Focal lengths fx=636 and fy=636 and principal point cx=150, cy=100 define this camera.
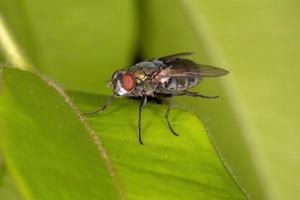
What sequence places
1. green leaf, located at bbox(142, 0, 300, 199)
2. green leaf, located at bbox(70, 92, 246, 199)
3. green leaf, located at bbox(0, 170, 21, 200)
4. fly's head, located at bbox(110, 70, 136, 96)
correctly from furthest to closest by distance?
1. green leaf, located at bbox(142, 0, 300, 199)
2. fly's head, located at bbox(110, 70, 136, 96)
3. green leaf, located at bbox(0, 170, 21, 200)
4. green leaf, located at bbox(70, 92, 246, 199)

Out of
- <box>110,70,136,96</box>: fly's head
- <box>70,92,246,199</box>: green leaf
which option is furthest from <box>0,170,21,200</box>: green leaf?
<box>110,70,136,96</box>: fly's head

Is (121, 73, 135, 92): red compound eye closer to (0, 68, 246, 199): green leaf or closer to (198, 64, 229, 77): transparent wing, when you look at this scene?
(198, 64, 229, 77): transparent wing

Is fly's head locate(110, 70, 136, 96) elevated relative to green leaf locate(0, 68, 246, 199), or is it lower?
lower

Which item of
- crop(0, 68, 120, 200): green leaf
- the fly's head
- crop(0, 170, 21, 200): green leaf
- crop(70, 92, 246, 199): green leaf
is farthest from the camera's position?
the fly's head

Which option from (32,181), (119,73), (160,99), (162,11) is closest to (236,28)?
(162,11)

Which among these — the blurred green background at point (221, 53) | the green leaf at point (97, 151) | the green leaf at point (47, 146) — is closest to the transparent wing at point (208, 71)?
the blurred green background at point (221, 53)

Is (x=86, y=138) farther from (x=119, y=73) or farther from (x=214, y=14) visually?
(x=214, y=14)
